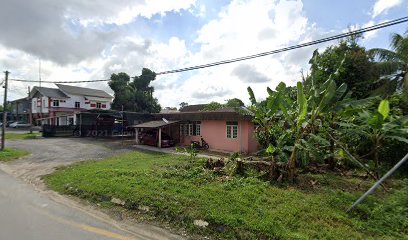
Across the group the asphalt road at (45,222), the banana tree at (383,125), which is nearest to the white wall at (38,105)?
the asphalt road at (45,222)

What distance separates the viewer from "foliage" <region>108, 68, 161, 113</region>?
137ft

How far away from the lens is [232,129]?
19156 millimetres

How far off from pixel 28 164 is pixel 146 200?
1018 cm

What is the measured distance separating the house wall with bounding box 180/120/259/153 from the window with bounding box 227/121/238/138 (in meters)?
0.27

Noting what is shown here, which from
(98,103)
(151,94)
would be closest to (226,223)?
(151,94)

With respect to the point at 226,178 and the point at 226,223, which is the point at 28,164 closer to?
the point at 226,178

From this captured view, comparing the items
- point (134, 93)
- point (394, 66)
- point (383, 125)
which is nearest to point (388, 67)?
point (394, 66)

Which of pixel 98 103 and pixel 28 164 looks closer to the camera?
pixel 28 164

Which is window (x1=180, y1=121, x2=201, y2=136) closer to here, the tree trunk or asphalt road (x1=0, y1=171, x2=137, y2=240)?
the tree trunk

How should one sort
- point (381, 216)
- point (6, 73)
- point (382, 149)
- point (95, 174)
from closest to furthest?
point (381, 216) < point (95, 174) < point (382, 149) < point (6, 73)

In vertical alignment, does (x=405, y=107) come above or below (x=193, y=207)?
above

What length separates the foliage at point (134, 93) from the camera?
4188 centimetres

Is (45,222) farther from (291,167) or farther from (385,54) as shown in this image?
(385,54)

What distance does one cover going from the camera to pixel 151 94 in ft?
151
